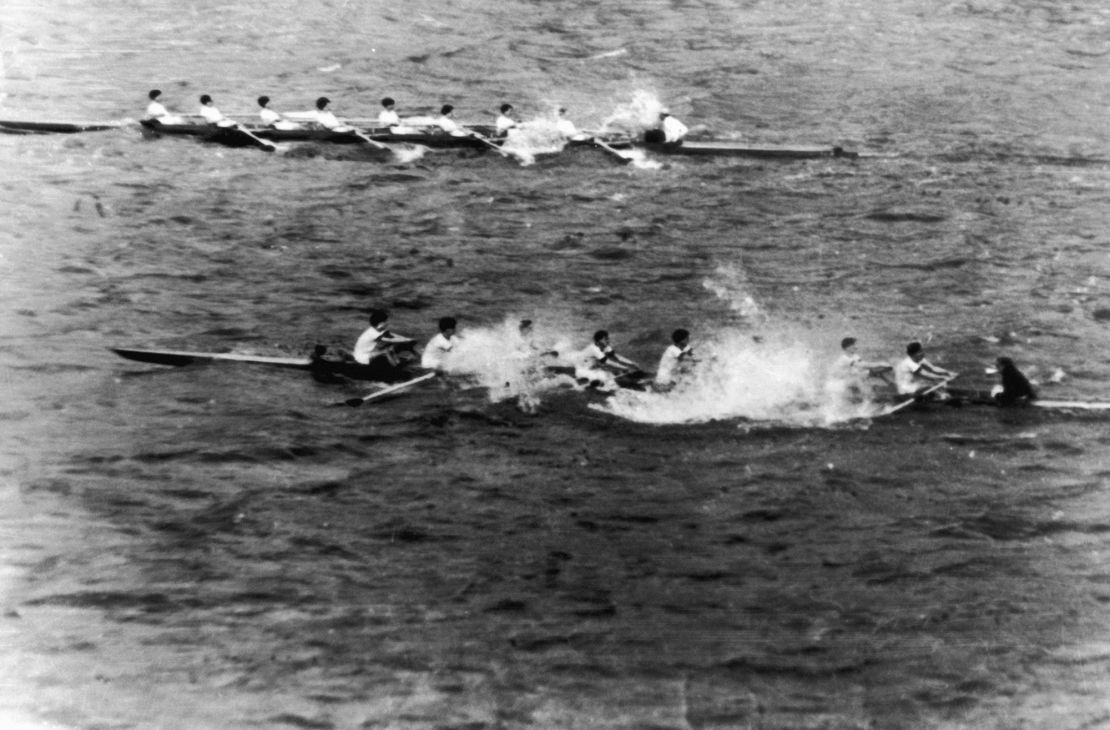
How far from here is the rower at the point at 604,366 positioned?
1964cm

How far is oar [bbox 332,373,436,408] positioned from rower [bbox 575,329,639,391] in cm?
274

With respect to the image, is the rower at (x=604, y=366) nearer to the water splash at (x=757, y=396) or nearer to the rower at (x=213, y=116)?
the water splash at (x=757, y=396)

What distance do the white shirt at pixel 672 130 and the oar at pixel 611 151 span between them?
3.60 ft

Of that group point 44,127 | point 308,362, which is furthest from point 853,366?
point 44,127

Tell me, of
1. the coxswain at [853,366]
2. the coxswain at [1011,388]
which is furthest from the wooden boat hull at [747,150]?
the coxswain at [1011,388]

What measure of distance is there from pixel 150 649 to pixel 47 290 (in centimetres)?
1201

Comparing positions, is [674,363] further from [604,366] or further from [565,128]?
[565,128]

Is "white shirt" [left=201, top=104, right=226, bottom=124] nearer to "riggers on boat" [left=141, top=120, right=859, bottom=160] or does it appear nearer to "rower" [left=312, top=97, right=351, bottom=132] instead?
"riggers on boat" [left=141, top=120, right=859, bottom=160]

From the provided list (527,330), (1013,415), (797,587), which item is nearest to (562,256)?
(527,330)

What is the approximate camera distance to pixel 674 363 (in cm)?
1962

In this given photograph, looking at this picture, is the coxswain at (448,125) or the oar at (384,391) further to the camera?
the coxswain at (448,125)

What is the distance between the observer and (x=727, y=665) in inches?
547

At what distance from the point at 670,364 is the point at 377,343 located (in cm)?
500

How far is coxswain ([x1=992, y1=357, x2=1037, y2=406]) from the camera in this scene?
18906 mm
